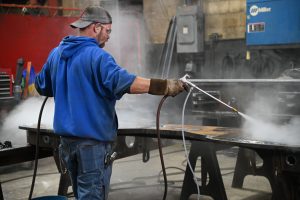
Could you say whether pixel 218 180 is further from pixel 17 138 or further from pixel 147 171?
pixel 17 138

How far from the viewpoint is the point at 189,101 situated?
15.0 ft

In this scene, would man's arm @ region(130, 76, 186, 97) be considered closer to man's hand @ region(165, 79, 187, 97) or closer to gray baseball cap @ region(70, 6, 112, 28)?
man's hand @ region(165, 79, 187, 97)

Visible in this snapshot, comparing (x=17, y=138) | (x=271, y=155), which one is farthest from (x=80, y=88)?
(x=17, y=138)

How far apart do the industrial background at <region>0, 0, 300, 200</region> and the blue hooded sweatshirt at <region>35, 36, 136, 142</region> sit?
27.6 inches

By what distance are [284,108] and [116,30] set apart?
3.41m

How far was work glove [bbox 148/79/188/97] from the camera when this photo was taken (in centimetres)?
216

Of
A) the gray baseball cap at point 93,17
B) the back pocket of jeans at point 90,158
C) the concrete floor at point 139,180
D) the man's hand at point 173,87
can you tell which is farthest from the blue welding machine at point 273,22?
the back pocket of jeans at point 90,158

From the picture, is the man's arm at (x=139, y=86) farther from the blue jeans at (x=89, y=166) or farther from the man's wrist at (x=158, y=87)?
the blue jeans at (x=89, y=166)

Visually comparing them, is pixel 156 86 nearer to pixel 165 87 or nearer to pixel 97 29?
pixel 165 87

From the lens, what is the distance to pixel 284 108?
3395 millimetres

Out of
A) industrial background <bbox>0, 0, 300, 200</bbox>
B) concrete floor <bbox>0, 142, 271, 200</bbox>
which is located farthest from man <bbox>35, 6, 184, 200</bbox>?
concrete floor <bbox>0, 142, 271, 200</bbox>

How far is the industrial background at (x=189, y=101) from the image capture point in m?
2.94

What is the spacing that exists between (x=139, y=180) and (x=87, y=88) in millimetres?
2230

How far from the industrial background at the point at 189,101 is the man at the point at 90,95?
0.64m
